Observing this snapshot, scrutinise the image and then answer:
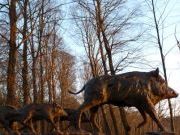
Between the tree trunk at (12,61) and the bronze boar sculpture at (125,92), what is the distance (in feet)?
22.4

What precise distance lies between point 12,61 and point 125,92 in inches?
334

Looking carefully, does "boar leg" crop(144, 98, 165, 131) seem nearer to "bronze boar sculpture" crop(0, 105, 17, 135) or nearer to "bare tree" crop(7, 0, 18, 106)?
"bronze boar sculpture" crop(0, 105, 17, 135)

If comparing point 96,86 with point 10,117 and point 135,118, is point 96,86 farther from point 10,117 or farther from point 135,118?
point 135,118

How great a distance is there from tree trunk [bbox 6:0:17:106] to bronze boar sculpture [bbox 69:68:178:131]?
683 cm

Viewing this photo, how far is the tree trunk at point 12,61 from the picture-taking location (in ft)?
63.1

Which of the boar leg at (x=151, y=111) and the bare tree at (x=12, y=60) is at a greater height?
the bare tree at (x=12, y=60)

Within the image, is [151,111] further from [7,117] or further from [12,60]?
[12,60]

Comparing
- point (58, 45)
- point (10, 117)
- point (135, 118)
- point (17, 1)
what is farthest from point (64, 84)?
point (10, 117)

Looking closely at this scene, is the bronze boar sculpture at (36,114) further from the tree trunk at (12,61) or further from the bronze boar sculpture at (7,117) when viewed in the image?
the tree trunk at (12,61)

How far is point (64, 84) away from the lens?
39.5 meters

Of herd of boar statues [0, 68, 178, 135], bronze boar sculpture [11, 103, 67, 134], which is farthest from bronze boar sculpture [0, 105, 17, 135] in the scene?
bronze boar sculpture [11, 103, 67, 134]

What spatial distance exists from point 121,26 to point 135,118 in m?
20.9

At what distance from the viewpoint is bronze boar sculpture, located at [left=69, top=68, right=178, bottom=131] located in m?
12.9

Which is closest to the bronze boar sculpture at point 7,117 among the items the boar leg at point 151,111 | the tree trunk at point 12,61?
the tree trunk at point 12,61
